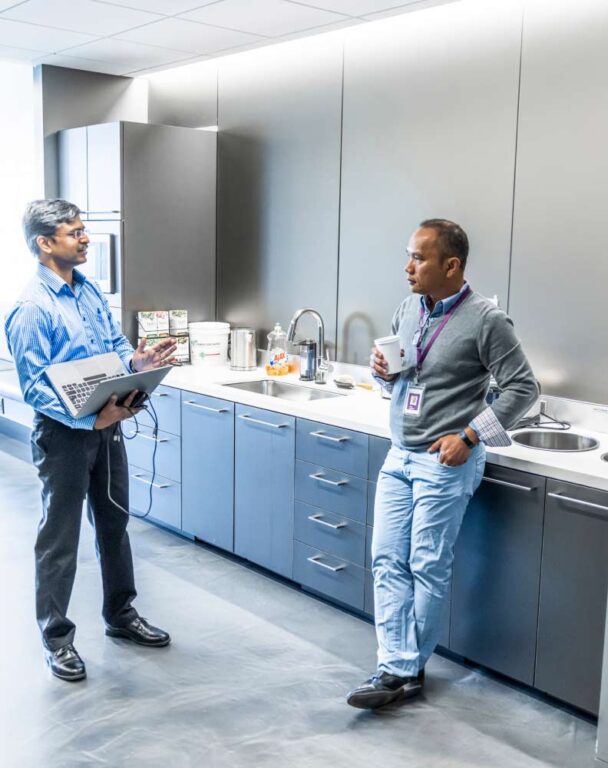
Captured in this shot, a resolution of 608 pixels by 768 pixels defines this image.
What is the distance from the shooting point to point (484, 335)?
2.55 metres

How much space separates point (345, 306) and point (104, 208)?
→ 1462 millimetres

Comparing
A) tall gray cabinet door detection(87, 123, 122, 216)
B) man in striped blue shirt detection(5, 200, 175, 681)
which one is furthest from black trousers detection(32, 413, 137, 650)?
tall gray cabinet door detection(87, 123, 122, 216)

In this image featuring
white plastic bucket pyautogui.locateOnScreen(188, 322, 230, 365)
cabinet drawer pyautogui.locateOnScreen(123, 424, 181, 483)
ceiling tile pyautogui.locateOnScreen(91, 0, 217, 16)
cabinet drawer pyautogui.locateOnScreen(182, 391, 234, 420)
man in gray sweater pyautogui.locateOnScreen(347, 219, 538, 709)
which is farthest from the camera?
white plastic bucket pyautogui.locateOnScreen(188, 322, 230, 365)

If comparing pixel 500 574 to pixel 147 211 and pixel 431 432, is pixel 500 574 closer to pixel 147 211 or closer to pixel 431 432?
pixel 431 432

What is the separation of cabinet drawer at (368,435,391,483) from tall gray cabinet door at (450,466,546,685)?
397mm

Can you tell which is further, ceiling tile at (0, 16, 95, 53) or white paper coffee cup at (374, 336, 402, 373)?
ceiling tile at (0, 16, 95, 53)

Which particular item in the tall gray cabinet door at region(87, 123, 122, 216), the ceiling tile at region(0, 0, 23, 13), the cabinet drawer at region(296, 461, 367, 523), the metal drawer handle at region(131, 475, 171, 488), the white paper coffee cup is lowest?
the metal drawer handle at region(131, 475, 171, 488)

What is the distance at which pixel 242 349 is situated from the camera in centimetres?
448

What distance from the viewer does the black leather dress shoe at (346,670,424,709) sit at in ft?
8.63

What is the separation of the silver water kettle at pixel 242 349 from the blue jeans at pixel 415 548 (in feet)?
6.01

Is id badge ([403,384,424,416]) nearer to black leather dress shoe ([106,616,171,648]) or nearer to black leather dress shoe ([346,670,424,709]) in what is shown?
black leather dress shoe ([346,670,424,709])

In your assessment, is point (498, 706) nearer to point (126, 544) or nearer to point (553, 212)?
point (126, 544)

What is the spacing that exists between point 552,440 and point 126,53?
2.97m

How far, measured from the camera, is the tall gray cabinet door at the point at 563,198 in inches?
120
